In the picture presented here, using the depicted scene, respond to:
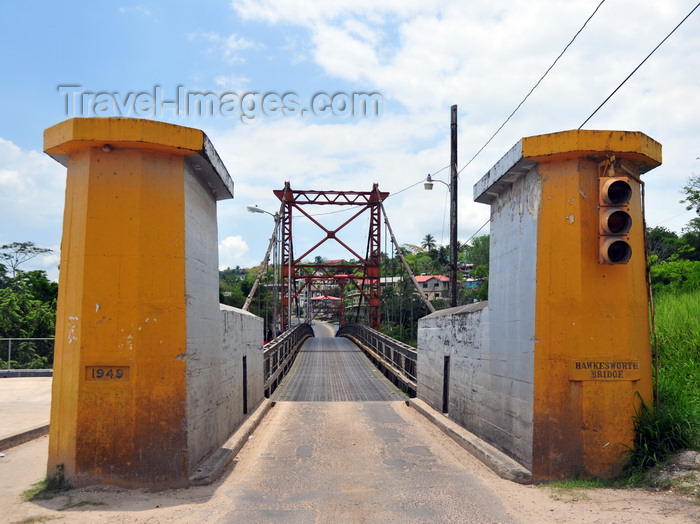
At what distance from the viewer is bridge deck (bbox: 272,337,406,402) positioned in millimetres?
13906

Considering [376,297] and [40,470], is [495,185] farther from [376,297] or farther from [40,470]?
[376,297]

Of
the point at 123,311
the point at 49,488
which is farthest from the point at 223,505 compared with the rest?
the point at 123,311

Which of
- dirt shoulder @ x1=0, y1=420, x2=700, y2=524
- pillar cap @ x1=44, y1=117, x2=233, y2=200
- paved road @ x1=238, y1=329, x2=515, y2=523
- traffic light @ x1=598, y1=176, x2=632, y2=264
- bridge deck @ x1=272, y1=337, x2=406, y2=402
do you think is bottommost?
bridge deck @ x1=272, y1=337, x2=406, y2=402

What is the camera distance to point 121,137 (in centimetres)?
550

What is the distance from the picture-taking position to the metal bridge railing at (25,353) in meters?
17.3

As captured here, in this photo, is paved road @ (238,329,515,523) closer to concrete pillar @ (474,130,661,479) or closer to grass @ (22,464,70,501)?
concrete pillar @ (474,130,661,479)

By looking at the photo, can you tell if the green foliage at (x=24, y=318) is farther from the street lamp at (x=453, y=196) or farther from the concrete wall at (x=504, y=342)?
the concrete wall at (x=504, y=342)

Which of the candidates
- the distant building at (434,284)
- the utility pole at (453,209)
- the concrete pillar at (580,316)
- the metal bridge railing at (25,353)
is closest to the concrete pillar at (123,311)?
the concrete pillar at (580,316)

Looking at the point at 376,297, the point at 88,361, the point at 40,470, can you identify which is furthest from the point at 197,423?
the point at 376,297

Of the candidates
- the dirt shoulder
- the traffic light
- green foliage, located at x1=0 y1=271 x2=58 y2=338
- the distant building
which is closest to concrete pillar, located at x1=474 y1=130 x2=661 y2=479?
the traffic light

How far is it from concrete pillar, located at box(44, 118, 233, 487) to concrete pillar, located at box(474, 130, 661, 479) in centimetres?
365

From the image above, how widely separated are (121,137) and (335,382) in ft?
41.7

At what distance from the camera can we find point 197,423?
597cm

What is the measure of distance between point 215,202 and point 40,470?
12.5 ft
